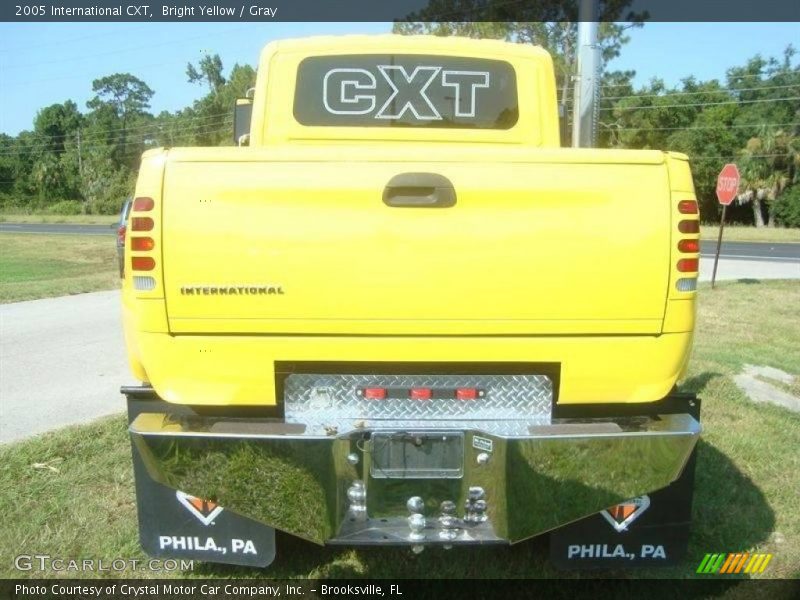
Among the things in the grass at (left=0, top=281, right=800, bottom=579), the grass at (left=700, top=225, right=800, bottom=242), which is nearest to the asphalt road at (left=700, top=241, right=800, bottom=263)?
the grass at (left=700, top=225, right=800, bottom=242)

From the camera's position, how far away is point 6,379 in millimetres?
6422

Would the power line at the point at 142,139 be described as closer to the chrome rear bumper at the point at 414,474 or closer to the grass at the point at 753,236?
the grass at the point at 753,236

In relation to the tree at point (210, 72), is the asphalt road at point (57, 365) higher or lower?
lower

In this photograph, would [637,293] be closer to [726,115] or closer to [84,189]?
[726,115]

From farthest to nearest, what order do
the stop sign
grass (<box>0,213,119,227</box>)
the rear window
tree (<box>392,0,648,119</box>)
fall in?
grass (<box>0,213,119,227</box>), tree (<box>392,0,648,119</box>), the stop sign, the rear window

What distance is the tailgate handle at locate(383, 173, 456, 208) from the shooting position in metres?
2.60

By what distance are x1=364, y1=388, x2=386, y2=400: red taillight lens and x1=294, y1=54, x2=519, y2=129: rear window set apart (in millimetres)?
1718

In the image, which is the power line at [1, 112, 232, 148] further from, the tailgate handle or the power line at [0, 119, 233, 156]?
the tailgate handle

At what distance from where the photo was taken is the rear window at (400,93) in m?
3.97

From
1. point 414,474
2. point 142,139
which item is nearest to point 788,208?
point 414,474

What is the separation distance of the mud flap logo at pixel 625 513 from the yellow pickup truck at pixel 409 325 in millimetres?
457

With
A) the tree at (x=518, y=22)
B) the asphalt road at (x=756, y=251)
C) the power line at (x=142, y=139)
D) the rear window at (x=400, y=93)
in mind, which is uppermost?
the tree at (x=518, y=22)

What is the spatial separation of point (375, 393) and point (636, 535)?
4.37ft

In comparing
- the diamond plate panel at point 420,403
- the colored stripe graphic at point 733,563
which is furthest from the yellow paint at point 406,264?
the colored stripe graphic at point 733,563
